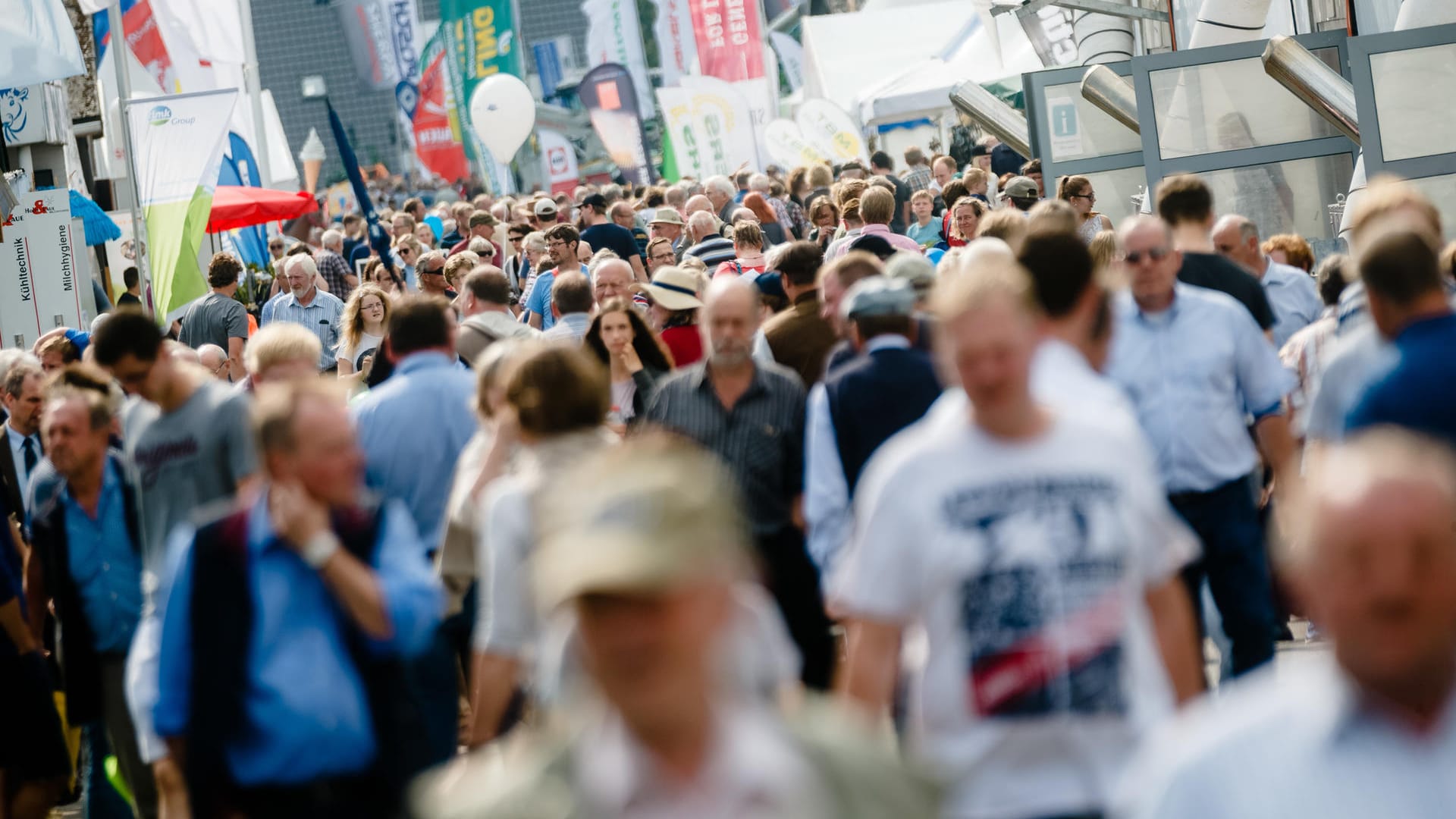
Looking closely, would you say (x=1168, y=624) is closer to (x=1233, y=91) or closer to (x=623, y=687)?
(x=623, y=687)

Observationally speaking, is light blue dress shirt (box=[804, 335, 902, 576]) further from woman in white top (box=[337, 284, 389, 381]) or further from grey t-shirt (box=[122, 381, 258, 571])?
woman in white top (box=[337, 284, 389, 381])

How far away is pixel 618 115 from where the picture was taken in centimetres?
3156

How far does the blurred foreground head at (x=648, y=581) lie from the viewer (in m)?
1.70

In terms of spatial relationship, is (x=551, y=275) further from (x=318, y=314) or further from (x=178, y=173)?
(x=178, y=173)

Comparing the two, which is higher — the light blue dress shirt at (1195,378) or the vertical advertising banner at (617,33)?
the vertical advertising banner at (617,33)

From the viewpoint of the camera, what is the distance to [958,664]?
3154 mm

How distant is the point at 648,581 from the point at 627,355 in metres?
5.67

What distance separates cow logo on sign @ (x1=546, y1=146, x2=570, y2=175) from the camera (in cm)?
3200

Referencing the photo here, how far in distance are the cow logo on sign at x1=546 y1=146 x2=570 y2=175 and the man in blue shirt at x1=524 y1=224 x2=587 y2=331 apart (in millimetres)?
20841

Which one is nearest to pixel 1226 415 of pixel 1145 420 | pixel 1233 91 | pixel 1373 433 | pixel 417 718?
pixel 1145 420

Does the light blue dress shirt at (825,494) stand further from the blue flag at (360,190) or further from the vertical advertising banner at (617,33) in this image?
the vertical advertising banner at (617,33)

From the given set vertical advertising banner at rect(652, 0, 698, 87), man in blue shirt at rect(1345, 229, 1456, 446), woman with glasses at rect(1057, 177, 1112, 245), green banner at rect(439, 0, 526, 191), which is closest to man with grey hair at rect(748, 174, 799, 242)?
woman with glasses at rect(1057, 177, 1112, 245)

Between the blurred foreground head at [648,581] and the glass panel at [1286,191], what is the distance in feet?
37.1

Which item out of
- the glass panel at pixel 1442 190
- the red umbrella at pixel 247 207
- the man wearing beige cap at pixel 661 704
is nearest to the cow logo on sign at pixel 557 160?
the red umbrella at pixel 247 207
